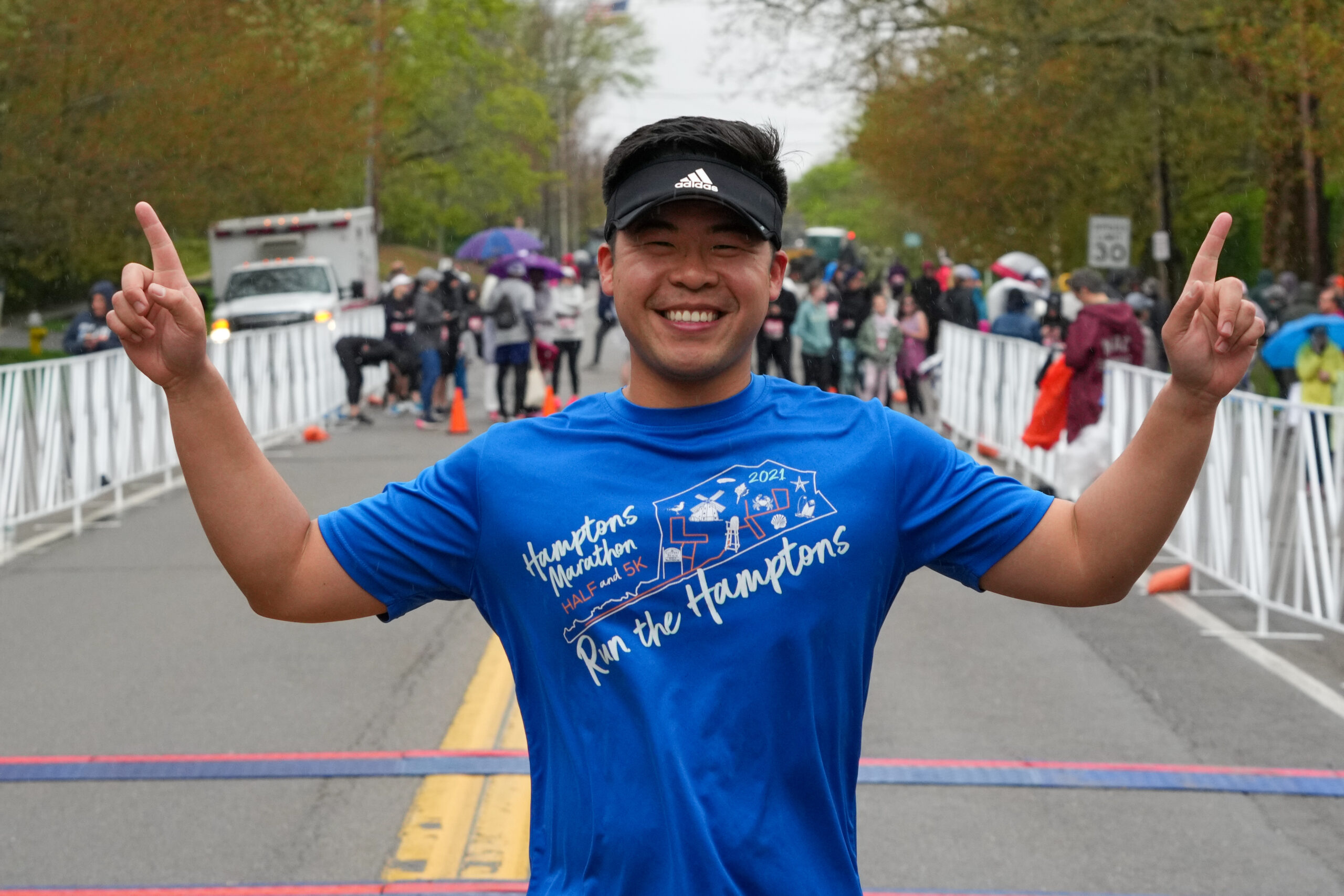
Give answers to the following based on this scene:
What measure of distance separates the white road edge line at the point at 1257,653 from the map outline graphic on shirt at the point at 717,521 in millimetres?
5637

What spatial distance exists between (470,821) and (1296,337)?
985 cm

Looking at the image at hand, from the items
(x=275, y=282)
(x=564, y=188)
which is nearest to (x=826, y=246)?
(x=564, y=188)

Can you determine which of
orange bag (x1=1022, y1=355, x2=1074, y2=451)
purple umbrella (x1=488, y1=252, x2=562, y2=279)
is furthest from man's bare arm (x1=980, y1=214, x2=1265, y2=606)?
purple umbrella (x1=488, y1=252, x2=562, y2=279)

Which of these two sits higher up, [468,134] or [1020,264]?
[468,134]

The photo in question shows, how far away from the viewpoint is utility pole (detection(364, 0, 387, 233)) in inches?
1431

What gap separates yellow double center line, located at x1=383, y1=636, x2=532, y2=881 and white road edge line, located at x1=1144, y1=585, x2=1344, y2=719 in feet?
11.7

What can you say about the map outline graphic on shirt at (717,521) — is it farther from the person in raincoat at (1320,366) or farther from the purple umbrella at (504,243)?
the purple umbrella at (504,243)

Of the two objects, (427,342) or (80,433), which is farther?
(427,342)

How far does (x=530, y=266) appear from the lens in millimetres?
20234

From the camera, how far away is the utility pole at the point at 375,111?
36.3 m

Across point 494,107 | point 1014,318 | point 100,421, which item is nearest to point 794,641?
point 100,421

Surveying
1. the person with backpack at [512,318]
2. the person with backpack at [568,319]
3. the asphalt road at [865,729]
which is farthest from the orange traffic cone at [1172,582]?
the person with backpack at [568,319]

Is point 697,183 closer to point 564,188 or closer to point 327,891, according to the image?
point 327,891

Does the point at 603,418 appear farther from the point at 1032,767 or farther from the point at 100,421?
the point at 100,421
